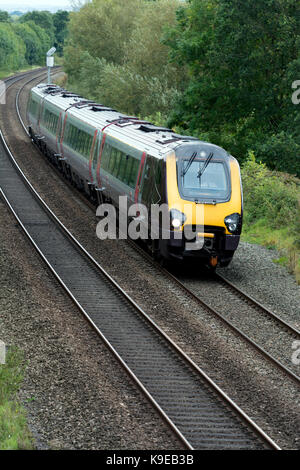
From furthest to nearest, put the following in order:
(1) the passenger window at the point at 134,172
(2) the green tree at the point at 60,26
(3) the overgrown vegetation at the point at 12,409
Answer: (2) the green tree at the point at 60,26 → (1) the passenger window at the point at 134,172 → (3) the overgrown vegetation at the point at 12,409

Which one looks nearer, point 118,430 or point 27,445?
point 27,445

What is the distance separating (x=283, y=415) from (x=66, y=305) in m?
6.00

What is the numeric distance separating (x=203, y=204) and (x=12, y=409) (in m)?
7.99

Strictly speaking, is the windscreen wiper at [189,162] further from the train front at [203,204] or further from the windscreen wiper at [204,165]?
the windscreen wiper at [204,165]

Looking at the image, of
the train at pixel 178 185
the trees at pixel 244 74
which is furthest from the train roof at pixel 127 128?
the trees at pixel 244 74

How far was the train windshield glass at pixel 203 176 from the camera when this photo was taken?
16.4 meters

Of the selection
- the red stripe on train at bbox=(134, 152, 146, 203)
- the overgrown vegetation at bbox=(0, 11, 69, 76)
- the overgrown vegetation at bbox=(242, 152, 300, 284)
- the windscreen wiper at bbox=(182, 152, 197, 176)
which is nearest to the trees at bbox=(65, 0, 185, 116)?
the overgrown vegetation at bbox=(0, 11, 69, 76)

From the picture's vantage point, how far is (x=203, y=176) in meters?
16.7

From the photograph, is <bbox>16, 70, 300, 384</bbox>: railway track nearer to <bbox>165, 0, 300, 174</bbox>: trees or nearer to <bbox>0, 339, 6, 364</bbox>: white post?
<bbox>0, 339, 6, 364</bbox>: white post

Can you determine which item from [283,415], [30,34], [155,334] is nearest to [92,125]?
[155,334]

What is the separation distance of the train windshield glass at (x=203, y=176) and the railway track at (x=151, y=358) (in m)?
2.88

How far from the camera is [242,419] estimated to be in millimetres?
9750

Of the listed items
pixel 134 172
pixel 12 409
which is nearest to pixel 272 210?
pixel 134 172

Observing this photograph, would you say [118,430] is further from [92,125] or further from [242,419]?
[92,125]
